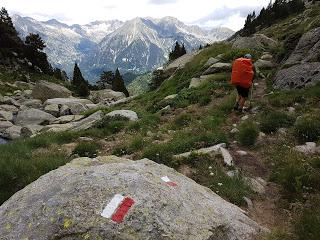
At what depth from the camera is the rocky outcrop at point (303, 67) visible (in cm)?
1725

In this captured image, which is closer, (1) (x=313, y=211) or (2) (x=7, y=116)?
(1) (x=313, y=211)

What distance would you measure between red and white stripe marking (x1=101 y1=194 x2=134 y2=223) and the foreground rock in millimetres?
16

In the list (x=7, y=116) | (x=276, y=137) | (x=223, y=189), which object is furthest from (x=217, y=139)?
(x=7, y=116)

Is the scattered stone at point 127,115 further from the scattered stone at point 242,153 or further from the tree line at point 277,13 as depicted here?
the tree line at point 277,13

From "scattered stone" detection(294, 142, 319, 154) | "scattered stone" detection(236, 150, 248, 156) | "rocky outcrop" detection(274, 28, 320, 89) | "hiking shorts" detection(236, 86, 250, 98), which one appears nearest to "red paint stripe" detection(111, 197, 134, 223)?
"scattered stone" detection(236, 150, 248, 156)

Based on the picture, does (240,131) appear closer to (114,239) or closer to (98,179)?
(98,179)

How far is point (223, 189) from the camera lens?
29.2 ft

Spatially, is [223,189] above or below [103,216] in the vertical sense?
below

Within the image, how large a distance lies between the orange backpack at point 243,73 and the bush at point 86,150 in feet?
23.1

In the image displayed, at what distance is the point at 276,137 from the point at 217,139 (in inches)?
77.3

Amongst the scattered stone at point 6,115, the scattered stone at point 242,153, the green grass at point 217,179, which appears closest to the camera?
the green grass at point 217,179

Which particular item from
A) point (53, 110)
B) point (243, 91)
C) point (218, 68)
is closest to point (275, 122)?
point (243, 91)

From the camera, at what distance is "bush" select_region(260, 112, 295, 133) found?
1305 centimetres

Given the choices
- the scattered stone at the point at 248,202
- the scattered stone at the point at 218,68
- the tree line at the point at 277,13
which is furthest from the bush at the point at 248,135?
the tree line at the point at 277,13
